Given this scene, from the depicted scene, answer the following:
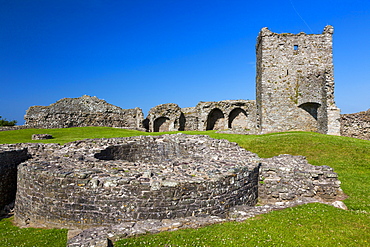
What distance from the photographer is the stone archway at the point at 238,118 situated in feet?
113

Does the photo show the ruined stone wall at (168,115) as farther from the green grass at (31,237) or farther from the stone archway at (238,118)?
the green grass at (31,237)

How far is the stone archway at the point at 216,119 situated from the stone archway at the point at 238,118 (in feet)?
4.29

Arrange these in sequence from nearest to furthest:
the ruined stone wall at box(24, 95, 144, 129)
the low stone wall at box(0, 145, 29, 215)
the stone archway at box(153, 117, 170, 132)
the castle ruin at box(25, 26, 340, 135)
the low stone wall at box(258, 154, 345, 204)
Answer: the low stone wall at box(258, 154, 345, 204) < the low stone wall at box(0, 145, 29, 215) < the castle ruin at box(25, 26, 340, 135) < the ruined stone wall at box(24, 95, 144, 129) < the stone archway at box(153, 117, 170, 132)

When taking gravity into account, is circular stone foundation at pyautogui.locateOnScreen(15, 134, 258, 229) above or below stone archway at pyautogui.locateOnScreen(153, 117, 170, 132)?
below

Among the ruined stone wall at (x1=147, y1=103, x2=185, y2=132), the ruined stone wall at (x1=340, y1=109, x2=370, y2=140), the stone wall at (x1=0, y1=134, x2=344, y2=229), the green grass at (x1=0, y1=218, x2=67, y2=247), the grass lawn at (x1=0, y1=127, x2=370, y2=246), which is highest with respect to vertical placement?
the ruined stone wall at (x1=147, y1=103, x2=185, y2=132)

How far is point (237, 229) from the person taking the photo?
5785mm

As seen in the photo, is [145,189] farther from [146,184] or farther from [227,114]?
[227,114]

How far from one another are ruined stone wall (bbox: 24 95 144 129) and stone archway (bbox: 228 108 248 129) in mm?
13176

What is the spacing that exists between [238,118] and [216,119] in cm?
326

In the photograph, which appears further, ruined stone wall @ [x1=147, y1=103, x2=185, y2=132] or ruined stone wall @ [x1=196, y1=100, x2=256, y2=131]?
ruined stone wall @ [x1=147, y1=103, x2=185, y2=132]

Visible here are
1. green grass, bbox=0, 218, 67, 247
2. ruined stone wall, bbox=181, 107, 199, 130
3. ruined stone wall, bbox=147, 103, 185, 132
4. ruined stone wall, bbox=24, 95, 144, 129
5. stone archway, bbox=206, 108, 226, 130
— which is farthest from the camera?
ruined stone wall, bbox=181, 107, 199, 130

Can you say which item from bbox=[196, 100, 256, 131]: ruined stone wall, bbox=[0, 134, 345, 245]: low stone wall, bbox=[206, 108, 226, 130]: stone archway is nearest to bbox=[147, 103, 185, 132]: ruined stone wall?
bbox=[196, 100, 256, 131]: ruined stone wall

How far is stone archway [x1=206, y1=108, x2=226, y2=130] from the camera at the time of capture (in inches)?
1412

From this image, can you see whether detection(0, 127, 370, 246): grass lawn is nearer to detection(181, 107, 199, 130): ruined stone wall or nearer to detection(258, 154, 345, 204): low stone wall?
detection(258, 154, 345, 204): low stone wall
